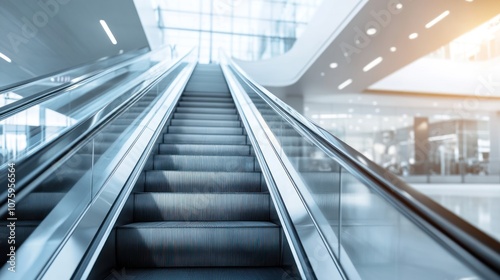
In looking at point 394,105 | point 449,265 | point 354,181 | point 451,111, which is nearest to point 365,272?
point 354,181

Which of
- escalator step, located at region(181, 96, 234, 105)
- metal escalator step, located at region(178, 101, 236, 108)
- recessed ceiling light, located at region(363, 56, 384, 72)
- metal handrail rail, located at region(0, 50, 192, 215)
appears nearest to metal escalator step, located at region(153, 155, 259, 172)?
metal handrail rail, located at region(0, 50, 192, 215)

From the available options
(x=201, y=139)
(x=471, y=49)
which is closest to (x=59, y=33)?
(x=201, y=139)

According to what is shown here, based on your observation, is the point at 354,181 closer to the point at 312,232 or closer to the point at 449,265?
the point at 312,232

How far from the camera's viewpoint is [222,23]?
17.9 metres

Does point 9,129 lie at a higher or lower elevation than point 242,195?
higher

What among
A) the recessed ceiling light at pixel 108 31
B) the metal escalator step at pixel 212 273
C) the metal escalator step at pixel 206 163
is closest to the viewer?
the metal escalator step at pixel 212 273

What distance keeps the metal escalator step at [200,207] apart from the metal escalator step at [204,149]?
1.54m

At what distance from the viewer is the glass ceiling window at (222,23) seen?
16328 millimetres

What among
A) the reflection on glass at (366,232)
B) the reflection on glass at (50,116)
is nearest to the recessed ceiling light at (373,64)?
the reflection on glass at (50,116)

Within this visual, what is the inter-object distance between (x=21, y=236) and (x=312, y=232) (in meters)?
1.47

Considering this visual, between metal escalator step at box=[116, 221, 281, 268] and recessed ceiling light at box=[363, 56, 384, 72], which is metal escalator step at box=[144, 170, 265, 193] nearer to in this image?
metal escalator step at box=[116, 221, 281, 268]

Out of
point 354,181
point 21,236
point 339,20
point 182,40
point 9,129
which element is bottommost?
point 21,236

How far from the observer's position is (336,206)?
1951 mm

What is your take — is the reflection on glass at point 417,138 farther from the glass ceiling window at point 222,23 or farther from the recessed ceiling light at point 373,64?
the glass ceiling window at point 222,23
